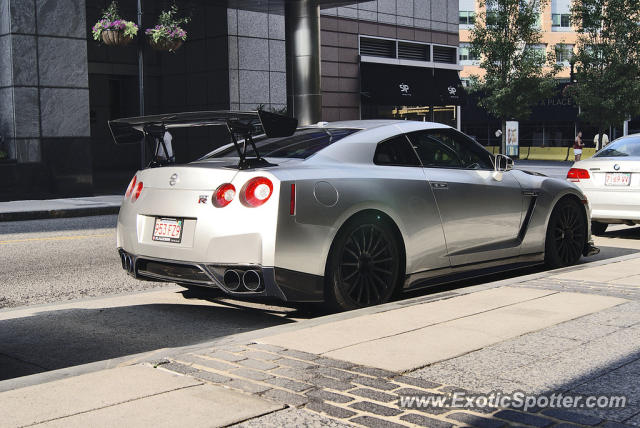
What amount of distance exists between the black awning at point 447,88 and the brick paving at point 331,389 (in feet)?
92.4

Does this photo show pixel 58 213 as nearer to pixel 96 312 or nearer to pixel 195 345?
pixel 96 312

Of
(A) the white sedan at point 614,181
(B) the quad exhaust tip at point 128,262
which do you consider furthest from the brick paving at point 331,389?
(A) the white sedan at point 614,181

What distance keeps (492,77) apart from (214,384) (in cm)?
4243

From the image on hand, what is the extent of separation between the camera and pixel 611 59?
44.8 m

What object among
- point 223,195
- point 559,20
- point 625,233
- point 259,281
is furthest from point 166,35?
point 559,20

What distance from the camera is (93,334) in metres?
5.91

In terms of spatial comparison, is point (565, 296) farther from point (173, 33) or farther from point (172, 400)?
point (173, 33)

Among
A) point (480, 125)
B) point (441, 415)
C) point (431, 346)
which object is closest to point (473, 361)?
point (431, 346)

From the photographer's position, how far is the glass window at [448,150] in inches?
280

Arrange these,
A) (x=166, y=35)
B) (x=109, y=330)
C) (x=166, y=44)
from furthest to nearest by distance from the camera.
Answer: (x=166, y=44)
(x=166, y=35)
(x=109, y=330)

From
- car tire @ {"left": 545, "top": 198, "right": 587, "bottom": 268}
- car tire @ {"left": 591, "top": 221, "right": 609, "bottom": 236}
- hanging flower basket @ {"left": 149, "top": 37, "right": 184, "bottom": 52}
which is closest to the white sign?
hanging flower basket @ {"left": 149, "top": 37, "right": 184, "bottom": 52}

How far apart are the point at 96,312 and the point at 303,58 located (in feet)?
52.6

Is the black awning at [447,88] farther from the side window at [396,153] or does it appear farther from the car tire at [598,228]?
the side window at [396,153]

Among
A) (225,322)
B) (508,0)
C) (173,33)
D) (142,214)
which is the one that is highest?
(508,0)
